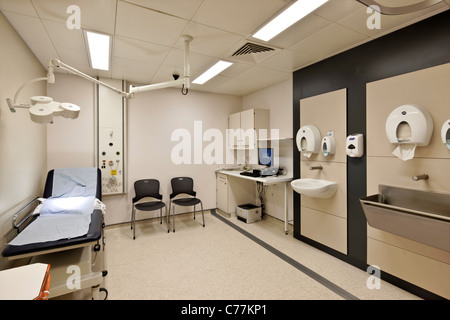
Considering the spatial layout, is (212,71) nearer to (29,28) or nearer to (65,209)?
(29,28)

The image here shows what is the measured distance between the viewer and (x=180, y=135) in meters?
4.36

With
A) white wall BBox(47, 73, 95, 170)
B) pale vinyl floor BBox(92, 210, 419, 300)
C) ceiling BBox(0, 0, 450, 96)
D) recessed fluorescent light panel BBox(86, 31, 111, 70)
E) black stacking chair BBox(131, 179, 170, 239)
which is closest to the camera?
ceiling BBox(0, 0, 450, 96)

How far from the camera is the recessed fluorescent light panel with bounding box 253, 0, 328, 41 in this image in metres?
1.81

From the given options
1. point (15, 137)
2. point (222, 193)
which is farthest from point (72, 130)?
point (222, 193)

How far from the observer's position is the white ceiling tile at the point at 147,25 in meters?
1.93

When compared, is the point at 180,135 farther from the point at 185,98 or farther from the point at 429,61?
the point at 429,61

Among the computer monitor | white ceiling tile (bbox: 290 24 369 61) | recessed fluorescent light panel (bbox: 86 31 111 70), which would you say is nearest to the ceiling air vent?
white ceiling tile (bbox: 290 24 369 61)

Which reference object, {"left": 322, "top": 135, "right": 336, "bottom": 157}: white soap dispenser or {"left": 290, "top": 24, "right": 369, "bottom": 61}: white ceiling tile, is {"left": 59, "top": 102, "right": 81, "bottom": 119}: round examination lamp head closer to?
{"left": 290, "top": 24, "right": 369, "bottom": 61}: white ceiling tile

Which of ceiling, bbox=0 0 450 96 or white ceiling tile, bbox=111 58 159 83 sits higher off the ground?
white ceiling tile, bbox=111 58 159 83

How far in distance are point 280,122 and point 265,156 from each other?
2.33 ft

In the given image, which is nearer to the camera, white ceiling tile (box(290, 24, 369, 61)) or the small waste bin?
white ceiling tile (box(290, 24, 369, 61))

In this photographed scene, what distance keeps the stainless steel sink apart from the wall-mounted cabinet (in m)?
2.28

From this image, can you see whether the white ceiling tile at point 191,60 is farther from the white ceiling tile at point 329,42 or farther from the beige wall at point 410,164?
the beige wall at point 410,164

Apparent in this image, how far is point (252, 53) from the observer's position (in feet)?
9.21
